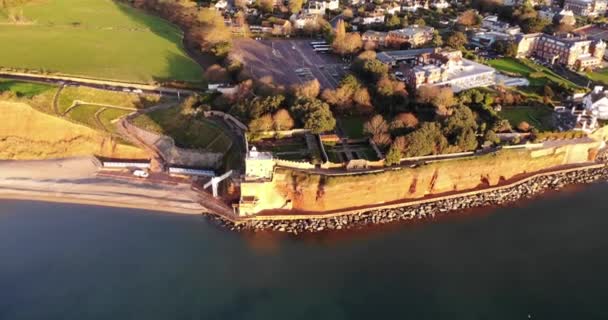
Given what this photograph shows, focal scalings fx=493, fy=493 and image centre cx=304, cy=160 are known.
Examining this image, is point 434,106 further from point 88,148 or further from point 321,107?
point 88,148

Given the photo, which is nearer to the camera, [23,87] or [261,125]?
[261,125]

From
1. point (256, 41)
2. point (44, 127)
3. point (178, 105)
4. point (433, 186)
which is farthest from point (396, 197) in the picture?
point (256, 41)

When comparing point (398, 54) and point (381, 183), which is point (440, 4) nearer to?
point (398, 54)

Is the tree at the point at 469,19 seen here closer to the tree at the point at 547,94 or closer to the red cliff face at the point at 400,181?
the tree at the point at 547,94

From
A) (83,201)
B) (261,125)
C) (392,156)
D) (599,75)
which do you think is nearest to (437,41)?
(599,75)

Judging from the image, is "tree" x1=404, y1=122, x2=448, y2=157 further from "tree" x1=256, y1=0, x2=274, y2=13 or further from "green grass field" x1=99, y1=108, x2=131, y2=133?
"tree" x1=256, y1=0, x2=274, y2=13

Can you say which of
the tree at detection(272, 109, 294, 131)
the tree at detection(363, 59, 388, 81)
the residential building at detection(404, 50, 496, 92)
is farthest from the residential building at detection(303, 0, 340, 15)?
the tree at detection(272, 109, 294, 131)
